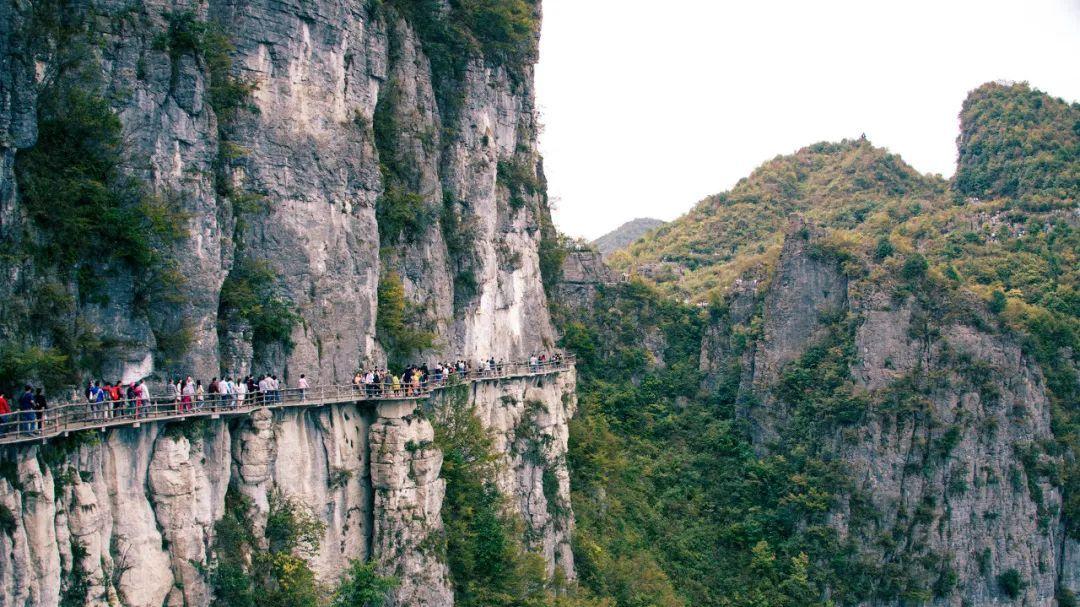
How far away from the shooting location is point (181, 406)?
96.7 ft

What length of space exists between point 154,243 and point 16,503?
8.52 meters

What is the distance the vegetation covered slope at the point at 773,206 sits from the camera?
8775cm

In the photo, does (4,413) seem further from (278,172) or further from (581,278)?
(581,278)

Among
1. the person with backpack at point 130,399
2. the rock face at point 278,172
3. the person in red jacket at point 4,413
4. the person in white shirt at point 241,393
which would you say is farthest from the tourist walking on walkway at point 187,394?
the person in red jacket at point 4,413

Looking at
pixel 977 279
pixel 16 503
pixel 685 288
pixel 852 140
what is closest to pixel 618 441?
pixel 685 288

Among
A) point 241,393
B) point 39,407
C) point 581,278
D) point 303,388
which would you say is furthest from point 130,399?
point 581,278

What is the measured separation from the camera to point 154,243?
30125 millimetres

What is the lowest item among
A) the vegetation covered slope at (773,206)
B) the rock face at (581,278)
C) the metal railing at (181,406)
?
the metal railing at (181,406)

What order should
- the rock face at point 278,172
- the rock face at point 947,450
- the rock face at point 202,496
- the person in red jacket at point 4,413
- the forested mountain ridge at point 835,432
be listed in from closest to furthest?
the person in red jacket at point 4,413
the rock face at point 202,496
the rock face at point 278,172
the forested mountain ridge at point 835,432
the rock face at point 947,450

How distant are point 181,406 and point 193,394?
0.49 m

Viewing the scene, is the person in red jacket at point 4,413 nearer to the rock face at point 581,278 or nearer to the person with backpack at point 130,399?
the person with backpack at point 130,399

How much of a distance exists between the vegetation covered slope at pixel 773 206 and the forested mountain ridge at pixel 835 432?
14.2m

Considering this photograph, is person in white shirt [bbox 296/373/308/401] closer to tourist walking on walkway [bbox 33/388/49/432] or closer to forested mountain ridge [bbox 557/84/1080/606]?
tourist walking on walkway [bbox 33/388/49/432]

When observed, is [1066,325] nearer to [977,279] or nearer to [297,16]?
[977,279]
